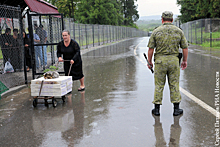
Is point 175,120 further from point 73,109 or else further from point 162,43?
point 73,109

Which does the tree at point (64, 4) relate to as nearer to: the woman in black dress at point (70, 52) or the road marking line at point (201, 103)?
the woman in black dress at point (70, 52)

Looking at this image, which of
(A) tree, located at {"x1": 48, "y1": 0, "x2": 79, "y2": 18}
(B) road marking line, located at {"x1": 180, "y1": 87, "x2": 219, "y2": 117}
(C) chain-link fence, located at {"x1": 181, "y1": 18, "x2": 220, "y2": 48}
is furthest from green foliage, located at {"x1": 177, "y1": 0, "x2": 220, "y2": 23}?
(B) road marking line, located at {"x1": 180, "y1": 87, "x2": 219, "y2": 117}

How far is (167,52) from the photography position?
5.37m

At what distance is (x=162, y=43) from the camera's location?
17.6 ft

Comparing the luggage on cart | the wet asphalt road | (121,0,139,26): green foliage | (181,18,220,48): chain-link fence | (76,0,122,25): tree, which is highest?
(121,0,139,26): green foliage

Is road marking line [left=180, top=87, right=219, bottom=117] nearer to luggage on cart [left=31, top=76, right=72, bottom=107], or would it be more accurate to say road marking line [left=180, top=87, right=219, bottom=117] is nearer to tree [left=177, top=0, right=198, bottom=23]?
luggage on cart [left=31, top=76, right=72, bottom=107]

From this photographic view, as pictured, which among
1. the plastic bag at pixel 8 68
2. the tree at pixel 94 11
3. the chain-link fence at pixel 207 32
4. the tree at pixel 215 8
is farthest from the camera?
the tree at pixel 94 11

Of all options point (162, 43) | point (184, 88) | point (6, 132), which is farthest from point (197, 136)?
point (184, 88)

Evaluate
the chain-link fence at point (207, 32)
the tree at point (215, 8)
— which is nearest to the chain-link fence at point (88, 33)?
the chain-link fence at point (207, 32)

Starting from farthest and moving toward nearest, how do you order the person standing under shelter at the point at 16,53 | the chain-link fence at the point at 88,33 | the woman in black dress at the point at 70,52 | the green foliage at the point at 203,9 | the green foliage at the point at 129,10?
the green foliage at the point at 129,10, the green foliage at the point at 203,9, the chain-link fence at the point at 88,33, the person standing under shelter at the point at 16,53, the woman in black dress at the point at 70,52

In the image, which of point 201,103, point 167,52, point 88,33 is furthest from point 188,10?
point 167,52

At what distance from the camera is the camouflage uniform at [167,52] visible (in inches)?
210

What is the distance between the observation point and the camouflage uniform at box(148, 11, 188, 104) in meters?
5.34

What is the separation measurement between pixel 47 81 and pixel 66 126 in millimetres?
1606
